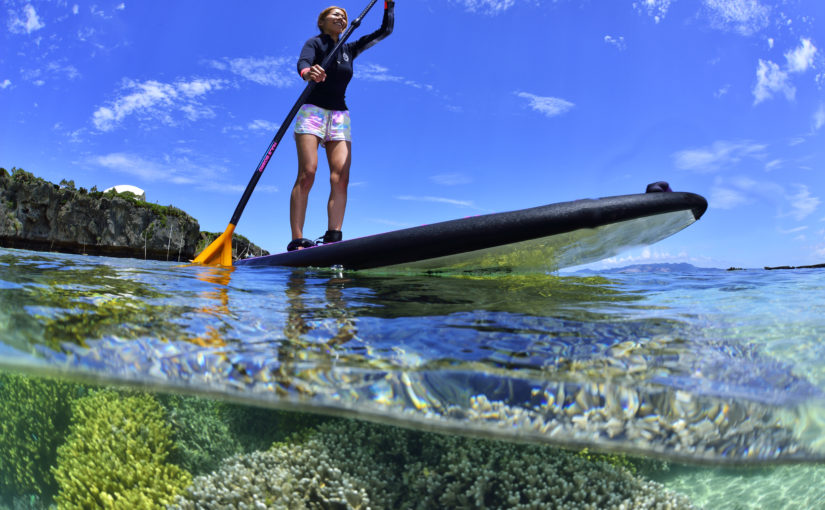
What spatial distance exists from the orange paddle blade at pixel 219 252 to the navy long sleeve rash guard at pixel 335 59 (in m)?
2.20

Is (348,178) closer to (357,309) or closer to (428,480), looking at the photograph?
(357,309)

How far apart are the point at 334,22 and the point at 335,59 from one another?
0.67 meters

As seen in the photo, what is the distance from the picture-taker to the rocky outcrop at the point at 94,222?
37375 millimetres

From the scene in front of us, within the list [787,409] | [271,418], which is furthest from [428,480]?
[787,409]

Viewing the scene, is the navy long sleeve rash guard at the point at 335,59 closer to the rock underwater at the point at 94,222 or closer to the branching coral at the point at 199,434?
the branching coral at the point at 199,434

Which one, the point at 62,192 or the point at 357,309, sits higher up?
the point at 62,192

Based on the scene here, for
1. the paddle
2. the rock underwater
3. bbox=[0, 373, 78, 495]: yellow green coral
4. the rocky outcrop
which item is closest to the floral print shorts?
the paddle

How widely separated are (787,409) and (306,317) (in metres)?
2.63

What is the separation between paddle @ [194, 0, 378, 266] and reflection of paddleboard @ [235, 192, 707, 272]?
1.57 metres

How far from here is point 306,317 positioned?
2.64 meters

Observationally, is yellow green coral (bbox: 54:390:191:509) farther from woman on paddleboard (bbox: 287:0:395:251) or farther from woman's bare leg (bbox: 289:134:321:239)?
woman's bare leg (bbox: 289:134:321:239)

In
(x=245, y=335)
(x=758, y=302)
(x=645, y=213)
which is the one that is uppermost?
(x=645, y=213)

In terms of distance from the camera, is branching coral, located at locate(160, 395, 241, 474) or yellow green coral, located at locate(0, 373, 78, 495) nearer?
branching coral, located at locate(160, 395, 241, 474)

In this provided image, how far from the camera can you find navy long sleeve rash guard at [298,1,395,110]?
5766 millimetres
